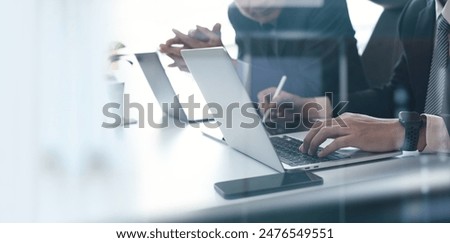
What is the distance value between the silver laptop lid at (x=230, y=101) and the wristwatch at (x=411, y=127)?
0.77ft

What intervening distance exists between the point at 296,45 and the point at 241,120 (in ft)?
1.34

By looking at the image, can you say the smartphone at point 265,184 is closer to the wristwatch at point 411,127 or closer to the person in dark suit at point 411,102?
the person in dark suit at point 411,102

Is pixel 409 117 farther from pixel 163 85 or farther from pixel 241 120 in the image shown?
pixel 163 85

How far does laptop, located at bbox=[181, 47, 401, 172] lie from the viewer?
2.14ft

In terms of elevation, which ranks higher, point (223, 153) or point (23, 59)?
point (23, 59)

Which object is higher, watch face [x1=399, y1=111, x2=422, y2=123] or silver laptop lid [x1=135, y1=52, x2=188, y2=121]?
silver laptop lid [x1=135, y1=52, x2=188, y2=121]

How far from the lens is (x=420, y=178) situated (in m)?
0.70

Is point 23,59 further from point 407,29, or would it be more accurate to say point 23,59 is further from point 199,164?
point 407,29

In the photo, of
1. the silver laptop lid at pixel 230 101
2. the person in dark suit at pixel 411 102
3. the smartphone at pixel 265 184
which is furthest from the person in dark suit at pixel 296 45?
the smartphone at pixel 265 184

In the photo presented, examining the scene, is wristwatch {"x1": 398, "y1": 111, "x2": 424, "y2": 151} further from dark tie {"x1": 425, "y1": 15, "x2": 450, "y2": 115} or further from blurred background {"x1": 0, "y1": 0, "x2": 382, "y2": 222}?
blurred background {"x1": 0, "y1": 0, "x2": 382, "y2": 222}

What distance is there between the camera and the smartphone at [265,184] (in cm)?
61

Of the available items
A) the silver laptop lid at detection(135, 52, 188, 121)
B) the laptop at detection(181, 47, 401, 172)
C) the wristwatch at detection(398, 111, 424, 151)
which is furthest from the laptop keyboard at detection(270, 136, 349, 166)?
the silver laptop lid at detection(135, 52, 188, 121)
